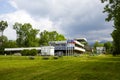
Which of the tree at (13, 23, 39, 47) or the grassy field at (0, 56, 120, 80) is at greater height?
the tree at (13, 23, 39, 47)

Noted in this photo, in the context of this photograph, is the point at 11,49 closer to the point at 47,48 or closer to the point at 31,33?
the point at 31,33

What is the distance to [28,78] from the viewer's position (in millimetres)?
20438

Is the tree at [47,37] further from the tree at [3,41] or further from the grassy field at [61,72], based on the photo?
the grassy field at [61,72]

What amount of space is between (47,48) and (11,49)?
1999 inches

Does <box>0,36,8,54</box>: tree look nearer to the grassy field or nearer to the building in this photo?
the building

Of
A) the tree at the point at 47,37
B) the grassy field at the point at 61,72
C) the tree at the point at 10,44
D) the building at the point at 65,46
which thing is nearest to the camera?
the grassy field at the point at 61,72

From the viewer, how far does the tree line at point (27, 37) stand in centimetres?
14675

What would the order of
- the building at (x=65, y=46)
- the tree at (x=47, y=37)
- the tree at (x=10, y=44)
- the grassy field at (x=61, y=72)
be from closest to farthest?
the grassy field at (x=61, y=72), the building at (x=65, y=46), the tree at (x=47, y=37), the tree at (x=10, y=44)

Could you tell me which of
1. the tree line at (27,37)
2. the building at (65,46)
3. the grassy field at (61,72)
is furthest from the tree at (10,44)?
the grassy field at (61,72)

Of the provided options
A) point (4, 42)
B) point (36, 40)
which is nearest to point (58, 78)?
point (36, 40)

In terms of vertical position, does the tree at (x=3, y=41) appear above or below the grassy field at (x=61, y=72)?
above

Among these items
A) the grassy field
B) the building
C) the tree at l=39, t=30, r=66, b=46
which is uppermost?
the tree at l=39, t=30, r=66, b=46

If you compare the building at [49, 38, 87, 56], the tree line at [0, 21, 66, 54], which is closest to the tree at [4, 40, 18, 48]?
the tree line at [0, 21, 66, 54]

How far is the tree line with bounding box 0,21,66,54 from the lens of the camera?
14675cm
